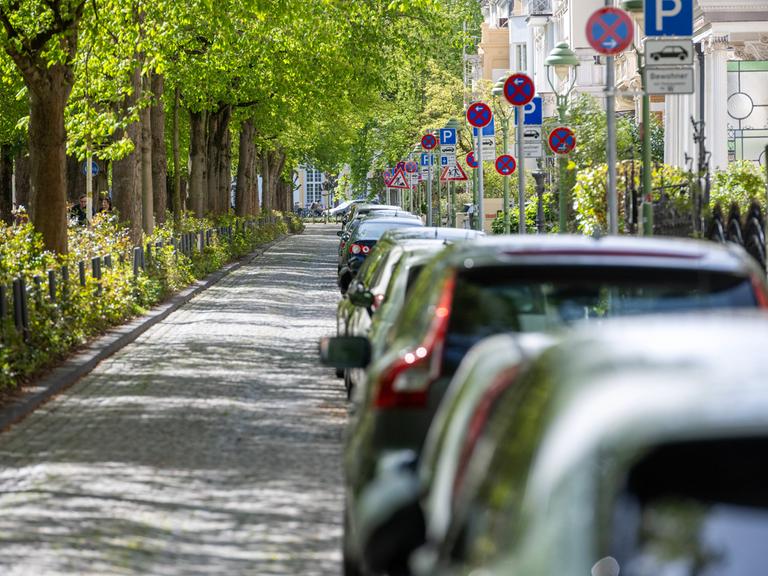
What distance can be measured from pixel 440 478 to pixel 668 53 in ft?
42.7

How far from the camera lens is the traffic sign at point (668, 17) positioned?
55.2 ft

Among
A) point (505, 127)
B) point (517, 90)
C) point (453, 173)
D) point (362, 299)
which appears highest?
point (517, 90)

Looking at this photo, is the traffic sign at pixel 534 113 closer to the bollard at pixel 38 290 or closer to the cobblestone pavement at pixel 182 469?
the cobblestone pavement at pixel 182 469

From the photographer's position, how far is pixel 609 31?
1825cm

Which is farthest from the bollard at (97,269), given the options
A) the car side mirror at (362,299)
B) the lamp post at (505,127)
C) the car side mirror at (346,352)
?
the car side mirror at (346,352)

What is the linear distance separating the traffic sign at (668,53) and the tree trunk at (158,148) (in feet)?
69.7

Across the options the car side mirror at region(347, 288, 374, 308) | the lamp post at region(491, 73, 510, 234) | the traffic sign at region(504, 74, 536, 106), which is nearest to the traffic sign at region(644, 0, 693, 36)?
the car side mirror at region(347, 288, 374, 308)

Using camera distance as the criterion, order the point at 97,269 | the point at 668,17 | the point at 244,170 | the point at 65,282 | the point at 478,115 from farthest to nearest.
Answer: the point at 244,170 < the point at 478,115 < the point at 97,269 < the point at 65,282 < the point at 668,17

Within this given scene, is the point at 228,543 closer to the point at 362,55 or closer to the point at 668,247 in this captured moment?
the point at 668,247

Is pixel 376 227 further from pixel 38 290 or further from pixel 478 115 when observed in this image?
pixel 38 290

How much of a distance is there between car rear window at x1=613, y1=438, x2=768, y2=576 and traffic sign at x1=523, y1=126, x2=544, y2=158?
91.5ft

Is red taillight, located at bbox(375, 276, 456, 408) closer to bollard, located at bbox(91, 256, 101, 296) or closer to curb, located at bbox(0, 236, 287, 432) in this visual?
curb, located at bbox(0, 236, 287, 432)

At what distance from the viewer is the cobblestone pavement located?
8.47m

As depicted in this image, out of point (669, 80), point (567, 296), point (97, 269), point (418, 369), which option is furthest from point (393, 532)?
point (97, 269)
